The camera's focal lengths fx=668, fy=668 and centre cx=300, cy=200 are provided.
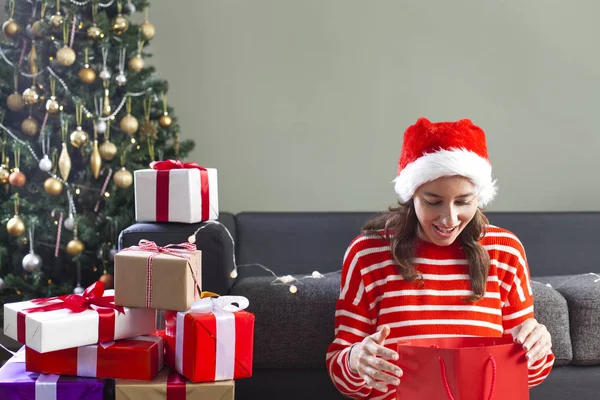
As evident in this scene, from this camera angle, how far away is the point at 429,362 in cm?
121

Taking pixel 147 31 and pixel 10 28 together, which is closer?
pixel 10 28

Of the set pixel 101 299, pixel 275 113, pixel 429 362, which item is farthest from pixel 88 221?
pixel 429 362

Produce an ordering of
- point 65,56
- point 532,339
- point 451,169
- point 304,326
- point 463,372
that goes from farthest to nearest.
Answer: point 65,56, point 304,326, point 451,169, point 532,339, point 463,372

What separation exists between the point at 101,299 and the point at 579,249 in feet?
6.96

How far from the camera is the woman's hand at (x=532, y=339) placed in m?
1.28

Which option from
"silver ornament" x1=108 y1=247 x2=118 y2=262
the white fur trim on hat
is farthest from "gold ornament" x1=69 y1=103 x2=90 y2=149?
the white fur trim on hat

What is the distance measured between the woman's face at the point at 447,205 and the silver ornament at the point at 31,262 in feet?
6.23

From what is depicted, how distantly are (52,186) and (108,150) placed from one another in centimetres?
28

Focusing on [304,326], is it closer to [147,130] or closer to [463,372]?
[463,372]

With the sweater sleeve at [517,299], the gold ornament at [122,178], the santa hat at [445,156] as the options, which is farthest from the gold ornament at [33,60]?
the sweater sleeve at [517,299]

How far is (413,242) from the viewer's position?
1666mm

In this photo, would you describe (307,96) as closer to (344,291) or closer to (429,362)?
(344,291)

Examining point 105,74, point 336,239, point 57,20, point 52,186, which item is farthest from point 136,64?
point 336,239

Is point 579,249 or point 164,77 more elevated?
point 164,77
